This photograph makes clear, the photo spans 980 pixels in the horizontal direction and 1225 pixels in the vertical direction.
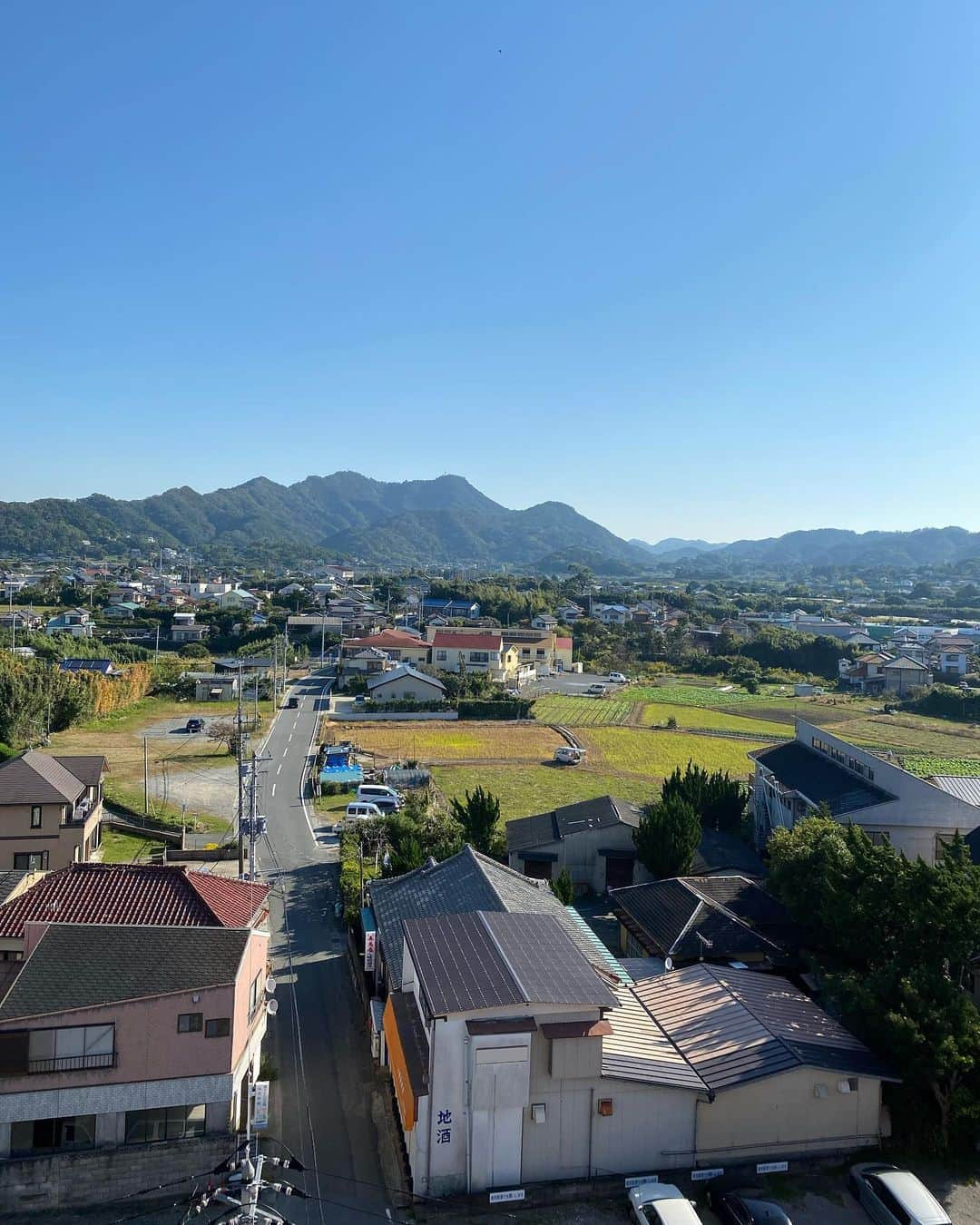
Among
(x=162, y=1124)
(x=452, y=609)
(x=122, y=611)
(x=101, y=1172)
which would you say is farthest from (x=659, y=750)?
(x=122, y=611)

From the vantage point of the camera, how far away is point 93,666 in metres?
44.6

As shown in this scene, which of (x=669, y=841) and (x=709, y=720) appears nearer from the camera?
(x=669, y=841)

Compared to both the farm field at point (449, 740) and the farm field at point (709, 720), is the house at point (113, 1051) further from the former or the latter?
the farm field at point (709, 720)

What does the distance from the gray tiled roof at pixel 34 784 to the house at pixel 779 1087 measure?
12847mm

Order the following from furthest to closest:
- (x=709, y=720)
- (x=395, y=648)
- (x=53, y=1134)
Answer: (x=395, y=648), (x=709, y=720), (x=53, y=1134)

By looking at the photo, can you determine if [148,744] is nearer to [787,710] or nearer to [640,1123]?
[640,1123]

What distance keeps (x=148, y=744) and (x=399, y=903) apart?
21963mm

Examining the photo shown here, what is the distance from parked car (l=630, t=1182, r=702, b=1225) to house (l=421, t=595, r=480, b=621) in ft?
236

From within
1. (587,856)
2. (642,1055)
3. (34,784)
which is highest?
(34,784)

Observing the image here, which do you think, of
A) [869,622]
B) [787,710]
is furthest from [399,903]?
[869,622]

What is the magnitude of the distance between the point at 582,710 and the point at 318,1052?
34.3 meters

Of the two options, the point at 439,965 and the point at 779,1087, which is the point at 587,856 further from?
the point at 439,965

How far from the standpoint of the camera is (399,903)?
13.7 meters

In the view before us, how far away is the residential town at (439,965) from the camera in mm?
8812
